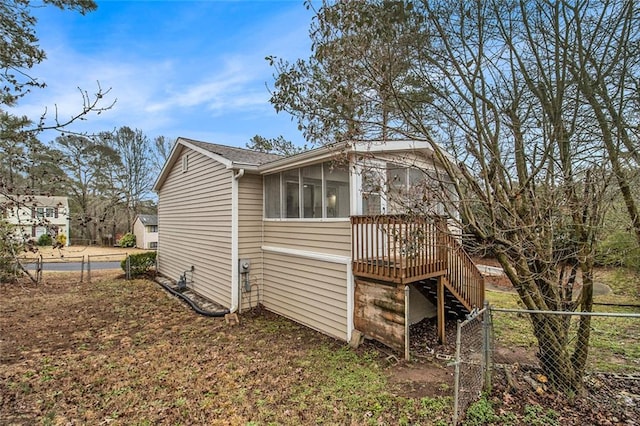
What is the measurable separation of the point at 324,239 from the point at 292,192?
→ 1634mm

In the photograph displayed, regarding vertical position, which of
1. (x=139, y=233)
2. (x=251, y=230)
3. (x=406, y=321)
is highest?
(x=251, y=230)

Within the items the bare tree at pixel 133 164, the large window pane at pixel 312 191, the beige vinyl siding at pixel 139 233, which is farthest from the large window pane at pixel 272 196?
the beige vinyl siding at pixel 139 233

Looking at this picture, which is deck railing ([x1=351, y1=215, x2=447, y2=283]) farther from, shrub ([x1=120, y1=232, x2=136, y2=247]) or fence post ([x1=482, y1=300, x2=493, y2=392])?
shrub ([x1=120, y1=232, x2=136, y2=247])

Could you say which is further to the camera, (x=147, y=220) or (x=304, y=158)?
(x=147, y=220)

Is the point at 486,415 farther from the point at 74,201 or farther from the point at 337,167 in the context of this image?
the point at 74,201

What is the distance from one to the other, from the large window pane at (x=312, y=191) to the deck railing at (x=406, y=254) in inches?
48.0

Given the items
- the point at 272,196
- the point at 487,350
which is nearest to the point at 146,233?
the point at 272,196

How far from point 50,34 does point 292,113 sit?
3.47m

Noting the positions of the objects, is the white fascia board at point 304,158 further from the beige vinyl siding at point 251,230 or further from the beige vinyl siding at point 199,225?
the beige vinyl siding at point 199,225

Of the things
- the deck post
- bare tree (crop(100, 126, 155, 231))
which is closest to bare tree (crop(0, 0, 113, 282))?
the deck post

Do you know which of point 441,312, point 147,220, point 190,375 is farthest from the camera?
point 147,220

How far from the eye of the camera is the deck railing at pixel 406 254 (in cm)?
502

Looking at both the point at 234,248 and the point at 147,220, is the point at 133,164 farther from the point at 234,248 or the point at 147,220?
the point at 234,248

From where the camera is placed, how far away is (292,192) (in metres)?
7.52
